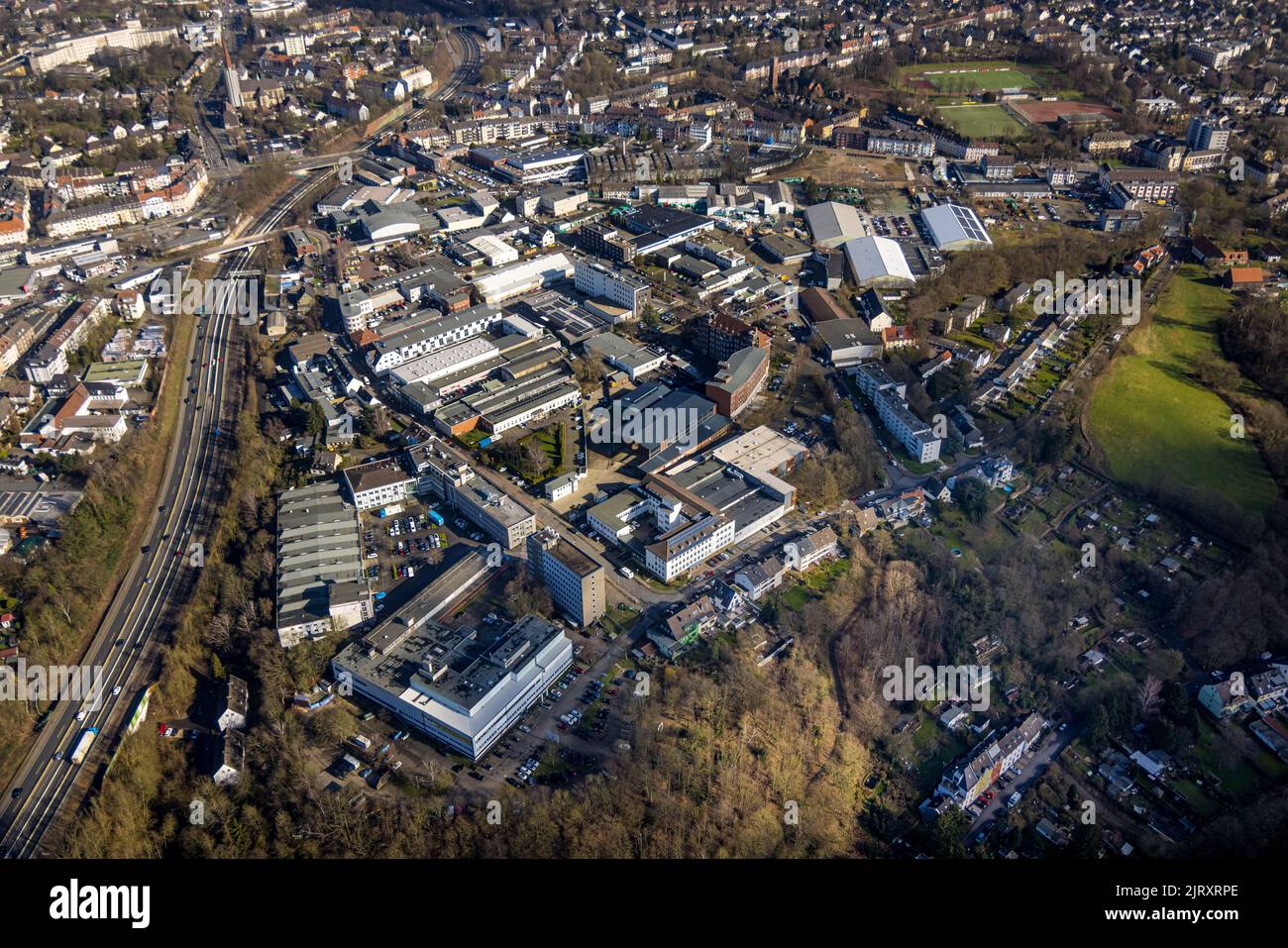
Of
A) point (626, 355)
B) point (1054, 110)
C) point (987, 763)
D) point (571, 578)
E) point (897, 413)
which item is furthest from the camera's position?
point (1054, 110)

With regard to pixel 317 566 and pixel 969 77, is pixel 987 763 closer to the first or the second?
pixel 317 566

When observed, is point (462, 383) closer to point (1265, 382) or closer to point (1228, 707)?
point (1228, 707)

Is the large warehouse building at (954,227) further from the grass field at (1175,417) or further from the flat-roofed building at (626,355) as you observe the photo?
the flat-roofed building at (626,355)


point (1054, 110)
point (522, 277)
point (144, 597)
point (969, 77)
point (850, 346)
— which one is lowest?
point (144, 597)

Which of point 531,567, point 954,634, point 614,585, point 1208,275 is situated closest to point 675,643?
point 614,585

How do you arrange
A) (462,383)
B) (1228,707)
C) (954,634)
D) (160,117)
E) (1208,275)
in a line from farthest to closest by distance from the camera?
(160,117) < (1208,275) < (462,383) < (954,634) < (1228,707)

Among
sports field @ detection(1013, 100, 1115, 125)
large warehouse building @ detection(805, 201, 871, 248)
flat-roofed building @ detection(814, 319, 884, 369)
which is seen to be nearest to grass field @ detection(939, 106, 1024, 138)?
sports field @ detection(1013, 100, 1115, 125)

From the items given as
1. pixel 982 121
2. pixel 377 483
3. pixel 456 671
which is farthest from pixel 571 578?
pixel 982 121
